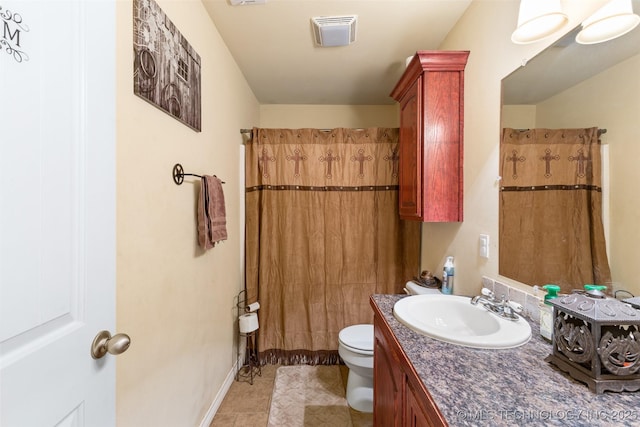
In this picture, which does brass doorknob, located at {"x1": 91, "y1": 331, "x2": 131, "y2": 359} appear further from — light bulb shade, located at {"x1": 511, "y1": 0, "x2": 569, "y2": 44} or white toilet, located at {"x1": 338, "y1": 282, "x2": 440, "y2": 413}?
light bulb shade, located at {"x1": 511, "y1": 0, "x2": 569, "y2": 44}

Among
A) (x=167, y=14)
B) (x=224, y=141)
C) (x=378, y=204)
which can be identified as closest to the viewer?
(x=167, y=14)

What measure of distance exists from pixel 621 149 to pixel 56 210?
55.8 inches

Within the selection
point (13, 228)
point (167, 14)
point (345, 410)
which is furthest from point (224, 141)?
point (345, 410)

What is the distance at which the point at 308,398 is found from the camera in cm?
176

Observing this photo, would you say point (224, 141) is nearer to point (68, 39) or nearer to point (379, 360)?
point (68, 39)

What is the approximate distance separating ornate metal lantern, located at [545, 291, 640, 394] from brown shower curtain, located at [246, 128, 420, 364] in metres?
1.50

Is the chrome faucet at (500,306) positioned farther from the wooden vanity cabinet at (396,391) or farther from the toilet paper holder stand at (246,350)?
the toilet paper holder stand at (246,350)

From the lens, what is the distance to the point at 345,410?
1661 millimetres

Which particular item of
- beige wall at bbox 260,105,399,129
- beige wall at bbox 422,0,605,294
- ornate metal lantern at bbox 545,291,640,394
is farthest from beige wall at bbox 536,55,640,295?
beige wall at bbox 260,105,399,129

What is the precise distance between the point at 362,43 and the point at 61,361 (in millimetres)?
2069

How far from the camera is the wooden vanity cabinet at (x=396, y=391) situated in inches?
25.1

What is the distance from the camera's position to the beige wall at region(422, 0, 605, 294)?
1.19 meters

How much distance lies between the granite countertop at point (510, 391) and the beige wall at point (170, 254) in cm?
97

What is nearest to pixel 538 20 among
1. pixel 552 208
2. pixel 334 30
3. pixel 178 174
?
pixel 552 208
